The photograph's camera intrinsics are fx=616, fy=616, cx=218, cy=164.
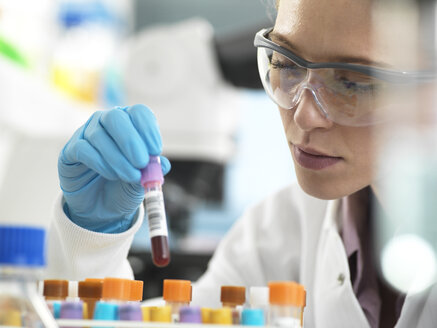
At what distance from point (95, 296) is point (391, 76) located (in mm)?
578

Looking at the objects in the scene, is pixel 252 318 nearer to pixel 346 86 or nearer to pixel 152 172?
pixel 152 172

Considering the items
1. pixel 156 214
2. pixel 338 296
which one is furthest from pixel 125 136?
pixel 338 296

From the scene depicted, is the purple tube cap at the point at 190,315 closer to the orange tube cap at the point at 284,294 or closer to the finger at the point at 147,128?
the orange tube cap at the point at 284,294

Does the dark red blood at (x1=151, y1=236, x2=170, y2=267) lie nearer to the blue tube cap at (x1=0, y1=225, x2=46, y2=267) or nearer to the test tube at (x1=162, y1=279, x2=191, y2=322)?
the test tube at (x1=162, y1=279, x2=191, y2=322)

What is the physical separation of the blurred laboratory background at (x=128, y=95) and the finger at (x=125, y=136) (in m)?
1.03

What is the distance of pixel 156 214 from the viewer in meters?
0.84

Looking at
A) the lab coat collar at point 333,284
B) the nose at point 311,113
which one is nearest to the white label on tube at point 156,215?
the nose at point 311,113

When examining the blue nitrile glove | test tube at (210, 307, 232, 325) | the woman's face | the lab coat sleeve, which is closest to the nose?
the woman's face

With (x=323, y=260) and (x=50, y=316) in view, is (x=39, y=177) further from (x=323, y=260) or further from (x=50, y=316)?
(x=50, y=316)

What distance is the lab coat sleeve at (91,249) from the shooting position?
1.17 m

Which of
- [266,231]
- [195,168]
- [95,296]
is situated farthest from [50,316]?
[195,168]

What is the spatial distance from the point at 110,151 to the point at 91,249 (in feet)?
0.92

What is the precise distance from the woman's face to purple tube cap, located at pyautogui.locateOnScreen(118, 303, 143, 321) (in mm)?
525

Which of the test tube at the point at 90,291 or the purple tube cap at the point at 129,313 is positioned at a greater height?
the test tube at the point at 90,291
